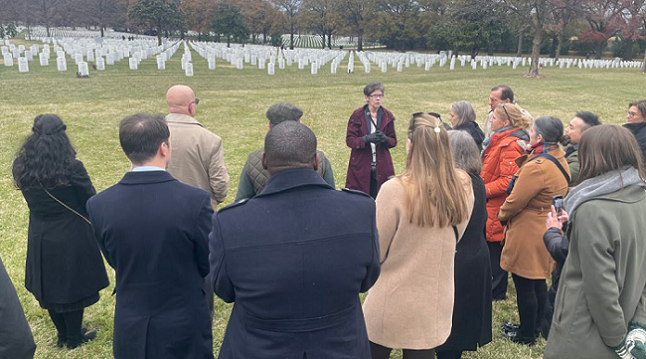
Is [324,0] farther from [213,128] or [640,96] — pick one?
[213,128]

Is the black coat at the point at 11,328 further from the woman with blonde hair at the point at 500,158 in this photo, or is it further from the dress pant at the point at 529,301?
the woman with blonde hair at the point at 500,158

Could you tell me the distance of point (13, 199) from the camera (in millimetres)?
7617

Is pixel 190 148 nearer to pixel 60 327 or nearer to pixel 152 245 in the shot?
pixel 152 245

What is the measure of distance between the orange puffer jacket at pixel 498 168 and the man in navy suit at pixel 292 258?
→ 2.90 meters

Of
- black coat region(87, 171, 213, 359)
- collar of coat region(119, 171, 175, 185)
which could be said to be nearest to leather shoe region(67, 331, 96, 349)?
black coat region(87, 171, 213, 359)

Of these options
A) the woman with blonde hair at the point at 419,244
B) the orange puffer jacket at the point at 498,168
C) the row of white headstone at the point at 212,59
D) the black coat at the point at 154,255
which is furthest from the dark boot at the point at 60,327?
the row of white headstone at the point at 212,59

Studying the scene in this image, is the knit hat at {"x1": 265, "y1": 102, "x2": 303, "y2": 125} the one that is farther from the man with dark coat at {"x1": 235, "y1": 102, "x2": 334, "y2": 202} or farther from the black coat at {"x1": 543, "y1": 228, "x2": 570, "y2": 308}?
the black coat at {"x1": 543, "y1": 228, "x2": 570, "y2": 308}

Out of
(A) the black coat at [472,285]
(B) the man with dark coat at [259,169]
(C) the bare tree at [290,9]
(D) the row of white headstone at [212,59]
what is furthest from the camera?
(C) the bare tree at [290,9]

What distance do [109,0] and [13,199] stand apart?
75059mm

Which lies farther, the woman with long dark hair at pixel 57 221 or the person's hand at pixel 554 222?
the woman with long dark hair at pixel 57 221

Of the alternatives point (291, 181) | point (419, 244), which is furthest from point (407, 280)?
point (291, 181)

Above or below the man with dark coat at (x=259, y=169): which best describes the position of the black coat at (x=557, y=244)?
below

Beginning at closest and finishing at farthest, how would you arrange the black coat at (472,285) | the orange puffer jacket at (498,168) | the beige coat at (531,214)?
the black coat at (472,285)
the beige coat at (531,214)
the orange puffer jacket at (498,168)

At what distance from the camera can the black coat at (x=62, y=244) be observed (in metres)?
3.45
